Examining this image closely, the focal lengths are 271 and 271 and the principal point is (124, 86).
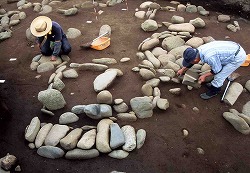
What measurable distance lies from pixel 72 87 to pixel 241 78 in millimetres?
3312

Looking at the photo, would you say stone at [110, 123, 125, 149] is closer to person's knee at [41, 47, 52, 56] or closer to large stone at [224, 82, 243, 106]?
large stone at [224, 82, 243, 106]

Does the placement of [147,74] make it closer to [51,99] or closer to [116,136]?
[116,136]

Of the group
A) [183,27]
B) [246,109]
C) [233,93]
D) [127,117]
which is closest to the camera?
[127,117]

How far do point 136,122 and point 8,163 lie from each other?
80.3 inches

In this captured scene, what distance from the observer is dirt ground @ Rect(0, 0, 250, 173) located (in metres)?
4.01

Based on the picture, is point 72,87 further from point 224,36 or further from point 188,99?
point 224,36

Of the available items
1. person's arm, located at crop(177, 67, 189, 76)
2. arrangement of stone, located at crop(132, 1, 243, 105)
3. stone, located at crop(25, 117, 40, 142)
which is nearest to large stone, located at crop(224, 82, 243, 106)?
arrangement of stone, located at crop(132, 1, 243, 105)

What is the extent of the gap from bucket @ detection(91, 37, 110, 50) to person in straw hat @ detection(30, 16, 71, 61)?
57 cm

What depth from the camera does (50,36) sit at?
5672mm

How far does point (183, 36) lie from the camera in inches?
244

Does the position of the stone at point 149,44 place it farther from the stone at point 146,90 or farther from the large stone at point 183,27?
the stone at point 146,90

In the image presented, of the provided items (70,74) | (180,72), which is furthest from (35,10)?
(180,72)

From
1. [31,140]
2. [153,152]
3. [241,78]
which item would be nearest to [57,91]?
[31,140]

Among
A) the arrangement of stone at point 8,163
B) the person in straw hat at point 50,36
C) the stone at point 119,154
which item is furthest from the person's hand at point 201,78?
the arrangement of stone at point 8,163
